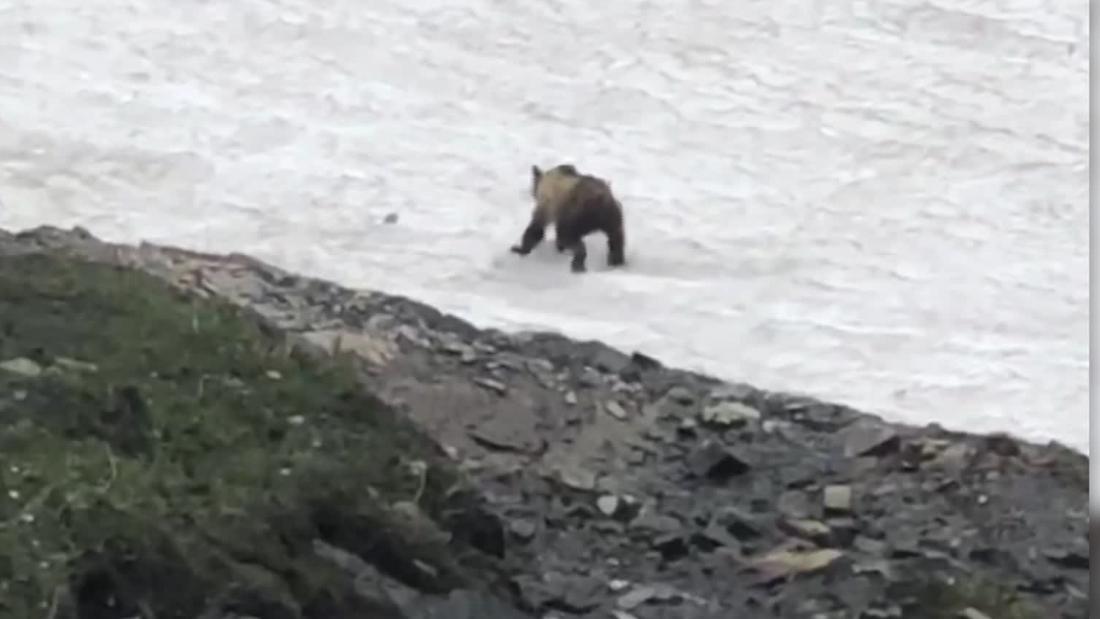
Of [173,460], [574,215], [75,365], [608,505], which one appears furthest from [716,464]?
[574,215]

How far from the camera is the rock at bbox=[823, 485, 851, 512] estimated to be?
450 cm

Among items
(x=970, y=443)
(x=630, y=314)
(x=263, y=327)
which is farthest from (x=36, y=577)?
(x=630, y=314)

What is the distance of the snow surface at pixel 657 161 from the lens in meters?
7.95

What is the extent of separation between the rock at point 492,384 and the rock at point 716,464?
0.64m

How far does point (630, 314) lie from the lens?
8.03 metres

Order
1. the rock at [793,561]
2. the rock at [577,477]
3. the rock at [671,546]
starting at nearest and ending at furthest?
the rock at [793,561]
the rock at [671,546]
the rock at [577,477]

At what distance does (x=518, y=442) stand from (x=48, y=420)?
6.53 ft

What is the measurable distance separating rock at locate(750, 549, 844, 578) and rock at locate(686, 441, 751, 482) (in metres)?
0.70

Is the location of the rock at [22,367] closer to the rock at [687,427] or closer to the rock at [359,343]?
the rock at [359,343]

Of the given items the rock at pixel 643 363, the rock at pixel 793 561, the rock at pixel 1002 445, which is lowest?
the rock at pixel 643 363

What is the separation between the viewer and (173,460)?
10.1ft

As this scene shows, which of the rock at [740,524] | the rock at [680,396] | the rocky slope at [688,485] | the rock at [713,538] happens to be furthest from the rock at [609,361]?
the rock at [713,538]

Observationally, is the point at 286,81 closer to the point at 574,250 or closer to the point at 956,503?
the point at 574,250

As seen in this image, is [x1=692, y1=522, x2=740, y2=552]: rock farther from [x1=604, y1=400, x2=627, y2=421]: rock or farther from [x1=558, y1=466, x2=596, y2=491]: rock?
[x1=604, y1=400, x2=627, y2=421]: rock
